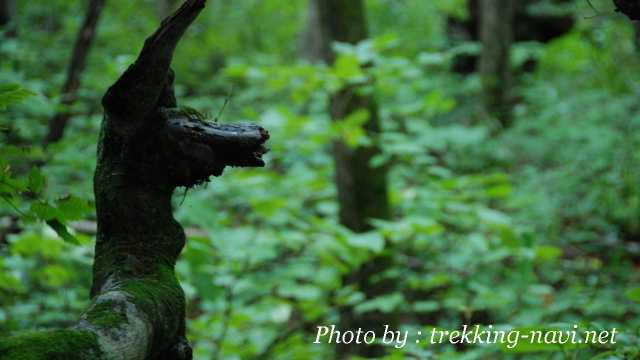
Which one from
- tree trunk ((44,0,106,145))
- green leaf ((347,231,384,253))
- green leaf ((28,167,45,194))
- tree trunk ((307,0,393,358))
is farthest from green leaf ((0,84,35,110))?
tree trunk ((307,0,393,358))

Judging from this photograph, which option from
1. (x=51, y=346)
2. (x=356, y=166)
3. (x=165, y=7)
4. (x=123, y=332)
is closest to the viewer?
(x=51, y=346)

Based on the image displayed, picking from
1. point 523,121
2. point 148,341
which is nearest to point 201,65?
point 523,121

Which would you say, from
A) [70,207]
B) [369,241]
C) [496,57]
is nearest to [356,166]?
[369,241]

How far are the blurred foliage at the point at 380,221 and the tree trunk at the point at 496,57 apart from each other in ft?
1.64

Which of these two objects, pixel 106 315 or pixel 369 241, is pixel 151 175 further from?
pixel 369 241

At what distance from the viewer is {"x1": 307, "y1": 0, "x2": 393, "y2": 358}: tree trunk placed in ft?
18.9

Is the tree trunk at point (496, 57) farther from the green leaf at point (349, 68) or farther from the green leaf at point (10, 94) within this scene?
the green leaf at point (10, 94)

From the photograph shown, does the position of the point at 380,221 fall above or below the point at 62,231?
below

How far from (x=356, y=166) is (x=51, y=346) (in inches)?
179

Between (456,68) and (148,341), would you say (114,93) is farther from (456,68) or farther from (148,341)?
(456,68)

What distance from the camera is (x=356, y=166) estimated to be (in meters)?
5.86

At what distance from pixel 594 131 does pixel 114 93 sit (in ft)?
22.5

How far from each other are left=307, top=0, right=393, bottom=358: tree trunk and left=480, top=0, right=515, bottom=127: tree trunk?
188 inches

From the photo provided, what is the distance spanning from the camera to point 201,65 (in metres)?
13.0
